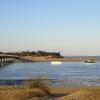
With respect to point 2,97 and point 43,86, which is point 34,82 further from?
point 2,97

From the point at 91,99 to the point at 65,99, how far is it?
1.52 meters

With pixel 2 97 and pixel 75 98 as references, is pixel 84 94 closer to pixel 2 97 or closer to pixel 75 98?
pixel 75 98

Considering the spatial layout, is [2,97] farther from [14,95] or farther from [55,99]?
[55,99]

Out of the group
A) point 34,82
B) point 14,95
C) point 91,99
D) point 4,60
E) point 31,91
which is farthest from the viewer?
point 4,60

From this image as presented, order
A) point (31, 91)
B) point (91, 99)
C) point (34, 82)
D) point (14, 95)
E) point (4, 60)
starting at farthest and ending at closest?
point (4, 60) < point (34, 82) < point (31, 91) < point (14, 95) < point (91, 99)

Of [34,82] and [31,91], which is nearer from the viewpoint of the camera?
[31,91]

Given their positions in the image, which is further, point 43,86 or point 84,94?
point 43,86

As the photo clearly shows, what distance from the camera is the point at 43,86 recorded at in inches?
1136

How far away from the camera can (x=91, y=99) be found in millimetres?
22062

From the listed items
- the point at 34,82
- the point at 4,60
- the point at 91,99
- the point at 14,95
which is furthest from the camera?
the point at 4,60

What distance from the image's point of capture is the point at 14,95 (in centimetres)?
2364

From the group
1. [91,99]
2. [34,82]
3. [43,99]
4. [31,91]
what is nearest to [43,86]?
[34,82]

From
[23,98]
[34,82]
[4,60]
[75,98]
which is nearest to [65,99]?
[75,98]

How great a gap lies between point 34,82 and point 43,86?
2.67 ft
